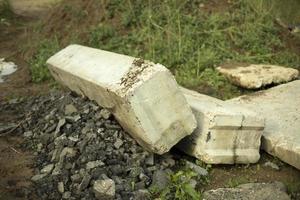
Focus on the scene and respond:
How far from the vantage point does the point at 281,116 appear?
437 cm

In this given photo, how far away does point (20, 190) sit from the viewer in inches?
144

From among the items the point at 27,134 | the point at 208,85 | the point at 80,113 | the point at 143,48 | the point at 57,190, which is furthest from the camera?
the point at 143,48

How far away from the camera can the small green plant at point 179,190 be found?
3.32m

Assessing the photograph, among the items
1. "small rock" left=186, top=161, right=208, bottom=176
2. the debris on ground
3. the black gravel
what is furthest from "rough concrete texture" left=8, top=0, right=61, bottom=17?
"small rock" left=186, top=161, right=208, bottom=176

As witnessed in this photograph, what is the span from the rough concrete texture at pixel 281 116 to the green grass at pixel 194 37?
0.62 metres

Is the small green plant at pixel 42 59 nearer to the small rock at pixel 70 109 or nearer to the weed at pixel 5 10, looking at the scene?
the small rock at pixel 70 109

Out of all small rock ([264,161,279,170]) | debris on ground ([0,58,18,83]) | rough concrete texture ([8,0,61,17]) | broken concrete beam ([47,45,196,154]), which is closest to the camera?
broken concrete beam ([47,45,196,154])

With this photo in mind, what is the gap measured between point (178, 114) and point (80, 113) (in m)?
1.12

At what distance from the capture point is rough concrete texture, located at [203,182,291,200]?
11.1 feet

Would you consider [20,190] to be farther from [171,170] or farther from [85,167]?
[171,170]

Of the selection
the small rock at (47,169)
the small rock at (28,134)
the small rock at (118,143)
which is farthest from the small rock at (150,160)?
the small rock at (28,134)

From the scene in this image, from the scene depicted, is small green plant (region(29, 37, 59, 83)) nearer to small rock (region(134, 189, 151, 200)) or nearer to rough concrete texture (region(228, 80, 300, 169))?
rough concrete texture (region(228, 80, 300, 169))

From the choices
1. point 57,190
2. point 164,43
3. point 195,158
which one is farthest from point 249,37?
point 57,190

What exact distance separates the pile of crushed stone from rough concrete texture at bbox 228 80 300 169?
73 centimetres
